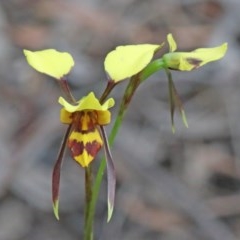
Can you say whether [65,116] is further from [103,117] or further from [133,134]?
[133,134]

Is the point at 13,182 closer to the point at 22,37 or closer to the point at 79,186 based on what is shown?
the point at 79,186

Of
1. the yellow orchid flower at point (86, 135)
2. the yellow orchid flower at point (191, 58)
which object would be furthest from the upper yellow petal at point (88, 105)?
the yellow orchid flower at point (191, 58)

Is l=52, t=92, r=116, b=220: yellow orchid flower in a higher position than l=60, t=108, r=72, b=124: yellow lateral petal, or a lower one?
lower

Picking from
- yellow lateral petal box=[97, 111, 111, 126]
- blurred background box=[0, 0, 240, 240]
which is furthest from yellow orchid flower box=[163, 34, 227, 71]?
blurred background box=[0, 0, 240, 240]

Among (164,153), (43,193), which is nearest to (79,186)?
(43,193)

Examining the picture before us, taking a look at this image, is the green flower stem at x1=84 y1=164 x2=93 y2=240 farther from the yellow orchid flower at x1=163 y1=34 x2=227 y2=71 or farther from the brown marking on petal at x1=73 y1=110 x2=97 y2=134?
the yellow orchid flower at x1=163 y1=34 x2=227 y2=71

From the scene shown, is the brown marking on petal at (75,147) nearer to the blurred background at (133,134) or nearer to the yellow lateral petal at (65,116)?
the yellow lateral petal at (65,116)
